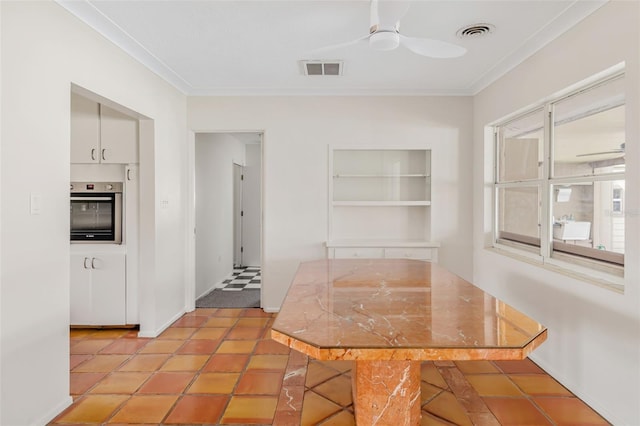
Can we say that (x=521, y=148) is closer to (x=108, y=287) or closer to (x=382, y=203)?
(x=382, y=203)

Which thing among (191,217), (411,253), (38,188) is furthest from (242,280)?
(38,188)

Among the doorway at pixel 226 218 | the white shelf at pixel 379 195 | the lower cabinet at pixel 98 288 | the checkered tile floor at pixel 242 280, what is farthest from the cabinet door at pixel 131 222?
the white shelf at pixel 379 195

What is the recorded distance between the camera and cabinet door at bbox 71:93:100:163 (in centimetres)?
350

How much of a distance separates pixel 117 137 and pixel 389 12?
2796 millimetres

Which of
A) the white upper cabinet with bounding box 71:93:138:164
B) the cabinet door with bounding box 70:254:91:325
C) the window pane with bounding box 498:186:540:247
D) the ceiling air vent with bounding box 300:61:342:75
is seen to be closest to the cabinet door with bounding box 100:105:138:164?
the white upper cabinet with bounding box 71:93:138:164

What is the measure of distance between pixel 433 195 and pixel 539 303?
65.5 inches

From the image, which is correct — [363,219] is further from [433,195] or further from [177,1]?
[177,1]

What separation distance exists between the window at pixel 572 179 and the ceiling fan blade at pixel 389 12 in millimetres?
1448

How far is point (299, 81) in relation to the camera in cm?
384

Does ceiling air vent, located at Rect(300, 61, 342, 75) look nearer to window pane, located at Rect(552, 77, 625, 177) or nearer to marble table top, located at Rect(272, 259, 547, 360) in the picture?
window pane, located at Rect(552, 77, 625, 177)

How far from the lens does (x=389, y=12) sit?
1.87 metres

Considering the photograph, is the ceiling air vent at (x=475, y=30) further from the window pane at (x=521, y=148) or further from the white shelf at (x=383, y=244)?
the white shelf at (x=383, y=244)

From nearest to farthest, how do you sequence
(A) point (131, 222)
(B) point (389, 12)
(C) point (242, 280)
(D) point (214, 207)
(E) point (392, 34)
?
(B) point (389, 12) → (E) point (392, 34) → (A) point (131, 222) → (D) point (214, 207) → (C) point (242, 280)

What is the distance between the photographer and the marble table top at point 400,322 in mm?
A: 1259
